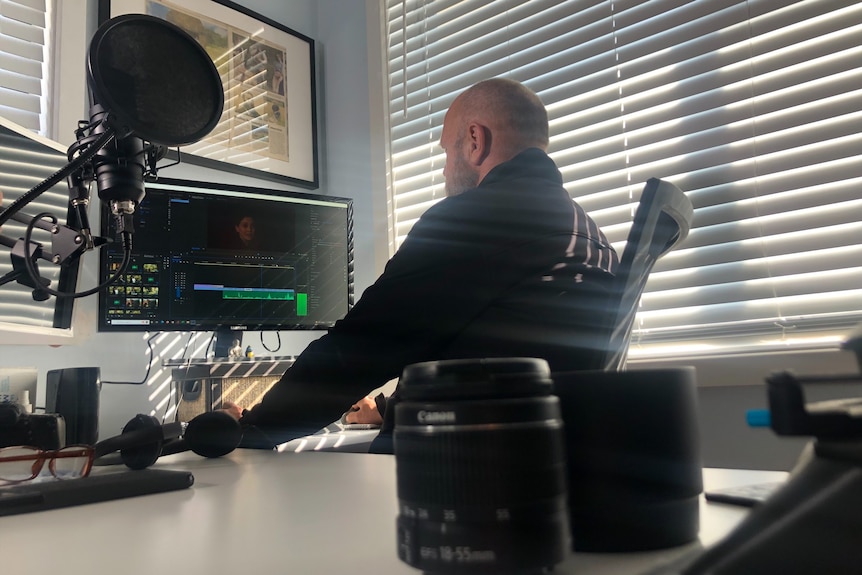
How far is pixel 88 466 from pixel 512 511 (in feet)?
2.05

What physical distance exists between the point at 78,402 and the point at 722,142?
155 cm

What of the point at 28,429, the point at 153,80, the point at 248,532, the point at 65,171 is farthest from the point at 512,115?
the point at 248,532

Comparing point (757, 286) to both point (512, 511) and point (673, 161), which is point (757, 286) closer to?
point (673, 161)

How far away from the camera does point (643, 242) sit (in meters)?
0.61

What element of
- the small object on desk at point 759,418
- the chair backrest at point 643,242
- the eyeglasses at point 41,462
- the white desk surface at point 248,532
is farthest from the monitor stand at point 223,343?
the small object on desk at point 759,418

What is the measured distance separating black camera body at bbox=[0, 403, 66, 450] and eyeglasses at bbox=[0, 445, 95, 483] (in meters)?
0.05

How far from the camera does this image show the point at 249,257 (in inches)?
66.1

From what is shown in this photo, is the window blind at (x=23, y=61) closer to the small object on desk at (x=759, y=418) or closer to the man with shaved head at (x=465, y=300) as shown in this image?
the man with shaved head at (x=465, y=300)

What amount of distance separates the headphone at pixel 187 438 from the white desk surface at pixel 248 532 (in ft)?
0.52

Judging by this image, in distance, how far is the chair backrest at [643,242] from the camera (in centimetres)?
61

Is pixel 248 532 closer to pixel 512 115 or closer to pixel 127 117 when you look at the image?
pixel 127 117

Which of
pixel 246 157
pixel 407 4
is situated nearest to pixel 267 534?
pixel 246 157

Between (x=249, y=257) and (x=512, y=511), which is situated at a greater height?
(x=249, y=257)

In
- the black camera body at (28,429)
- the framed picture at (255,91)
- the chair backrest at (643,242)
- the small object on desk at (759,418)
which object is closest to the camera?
the small object on desk at (759,418)
